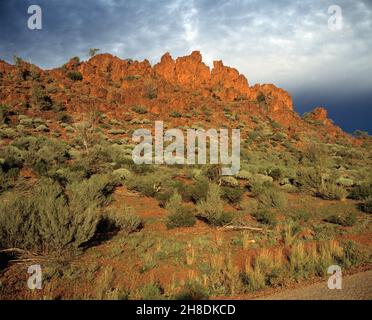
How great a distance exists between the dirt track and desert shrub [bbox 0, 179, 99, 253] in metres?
4.78

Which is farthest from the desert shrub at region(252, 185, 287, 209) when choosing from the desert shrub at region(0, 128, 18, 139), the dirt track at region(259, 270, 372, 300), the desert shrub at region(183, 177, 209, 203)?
the desert shrub at region(0, 128, 18, 139)

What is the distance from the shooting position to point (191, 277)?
6121 millimetres

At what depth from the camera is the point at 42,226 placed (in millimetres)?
6863

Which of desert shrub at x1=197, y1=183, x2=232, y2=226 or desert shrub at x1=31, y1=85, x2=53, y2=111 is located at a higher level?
desert shrub at x1=31, y1=85, x2=53, y2=111

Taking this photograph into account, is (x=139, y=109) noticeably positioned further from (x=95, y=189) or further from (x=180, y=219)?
(x=180, y=219)

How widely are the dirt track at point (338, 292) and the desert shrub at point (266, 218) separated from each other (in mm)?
5328

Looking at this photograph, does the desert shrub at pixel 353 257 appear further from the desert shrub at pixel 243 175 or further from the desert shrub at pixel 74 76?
the desert shrub at pixel 74 76

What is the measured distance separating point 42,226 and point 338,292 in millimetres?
6390

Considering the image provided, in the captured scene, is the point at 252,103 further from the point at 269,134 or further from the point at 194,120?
the point at 194,120

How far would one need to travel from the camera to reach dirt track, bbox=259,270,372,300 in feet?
14.3

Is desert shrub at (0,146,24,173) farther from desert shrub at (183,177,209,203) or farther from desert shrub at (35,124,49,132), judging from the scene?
desert shrub at (183,177,209,203)

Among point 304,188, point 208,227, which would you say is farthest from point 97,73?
point 208,227

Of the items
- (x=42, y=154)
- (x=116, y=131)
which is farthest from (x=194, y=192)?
(x=116, y=131)
